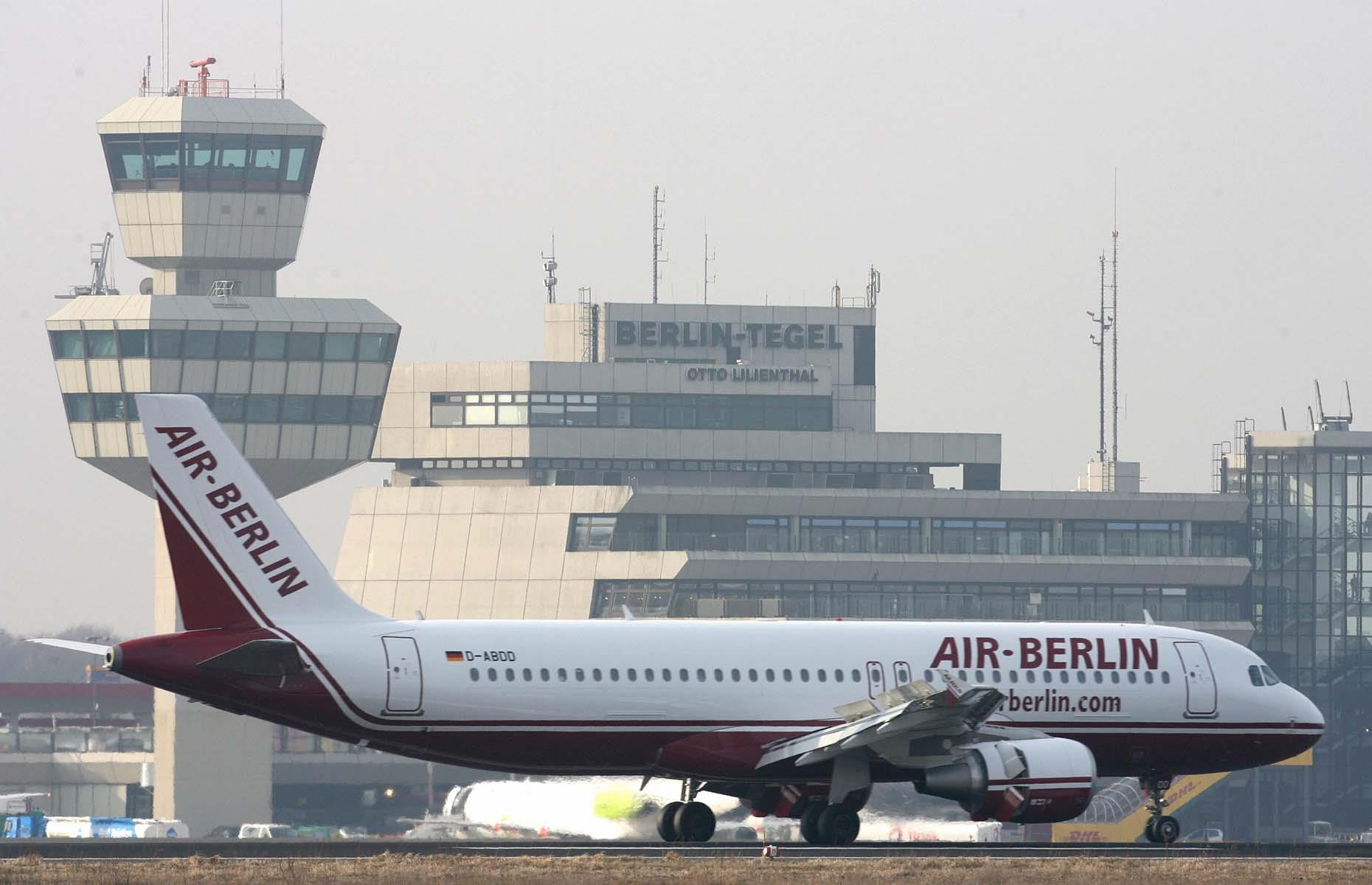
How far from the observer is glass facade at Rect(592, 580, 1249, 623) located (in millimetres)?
132750

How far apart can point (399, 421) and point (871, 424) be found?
93.6ft

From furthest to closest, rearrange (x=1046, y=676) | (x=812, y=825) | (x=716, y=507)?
(x=716, y=507) → (x=1046, y=676) → (x=812, y=825)

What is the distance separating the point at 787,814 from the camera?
160 ft

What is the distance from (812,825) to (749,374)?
321 feet

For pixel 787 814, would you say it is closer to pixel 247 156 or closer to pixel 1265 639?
pixel 247 156

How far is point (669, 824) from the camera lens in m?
48.6

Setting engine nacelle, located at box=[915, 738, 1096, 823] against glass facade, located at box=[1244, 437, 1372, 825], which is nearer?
engine nacelle, located at box=[915, 738, 1096, 823]

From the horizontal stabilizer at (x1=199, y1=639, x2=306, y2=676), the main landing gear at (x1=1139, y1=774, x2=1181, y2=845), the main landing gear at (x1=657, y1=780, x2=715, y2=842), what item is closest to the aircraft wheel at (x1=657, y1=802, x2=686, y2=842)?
the main landing gear at (x1=657, y1=780, x2=715, y2=842)

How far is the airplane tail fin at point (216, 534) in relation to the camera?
44469 millimetres

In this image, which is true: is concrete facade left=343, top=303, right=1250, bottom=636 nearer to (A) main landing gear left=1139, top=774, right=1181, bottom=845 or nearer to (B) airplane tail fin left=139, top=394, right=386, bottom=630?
(A) main landing gear left=1139, top=774, right=1181, bottom=845

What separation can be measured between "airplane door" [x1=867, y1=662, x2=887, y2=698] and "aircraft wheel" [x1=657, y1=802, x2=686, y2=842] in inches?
171

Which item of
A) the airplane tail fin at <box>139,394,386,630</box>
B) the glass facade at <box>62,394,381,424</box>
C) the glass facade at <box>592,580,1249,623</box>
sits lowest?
the glass facade at <box>592,580,1249,623</box>

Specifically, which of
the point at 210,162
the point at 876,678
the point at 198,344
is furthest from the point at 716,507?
the point at 876,678

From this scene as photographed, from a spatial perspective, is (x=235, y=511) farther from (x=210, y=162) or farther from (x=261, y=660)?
(x=210, y=162)
